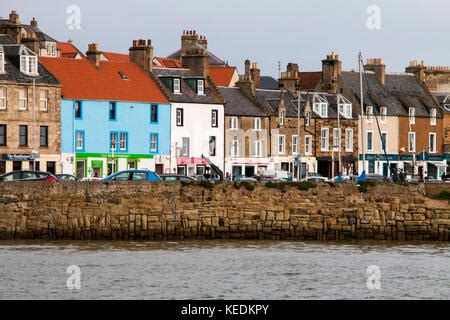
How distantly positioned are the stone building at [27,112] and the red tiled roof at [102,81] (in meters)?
1.68

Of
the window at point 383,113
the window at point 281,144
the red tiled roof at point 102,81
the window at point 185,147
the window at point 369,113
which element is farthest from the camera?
the window at point 383,113

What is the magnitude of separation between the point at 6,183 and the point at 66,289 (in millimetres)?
11754

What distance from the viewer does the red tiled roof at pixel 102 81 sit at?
78.9 m

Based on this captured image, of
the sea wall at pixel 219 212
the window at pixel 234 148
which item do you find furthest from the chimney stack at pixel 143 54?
the sea wall at pixel 219 212

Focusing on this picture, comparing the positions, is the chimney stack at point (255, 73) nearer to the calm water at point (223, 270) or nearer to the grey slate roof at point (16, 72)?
the grey slate roof at point (16, 72)

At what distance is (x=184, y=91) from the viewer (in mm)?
84875

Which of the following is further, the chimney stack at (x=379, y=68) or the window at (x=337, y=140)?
the chimney stack at (x=379, y=68)

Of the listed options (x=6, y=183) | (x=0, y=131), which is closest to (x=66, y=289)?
(x=6, y=183)

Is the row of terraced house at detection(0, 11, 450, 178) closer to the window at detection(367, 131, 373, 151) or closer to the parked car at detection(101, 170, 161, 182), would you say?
the window at detection(367, 131, 373, 151)

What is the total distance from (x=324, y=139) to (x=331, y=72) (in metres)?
5.22

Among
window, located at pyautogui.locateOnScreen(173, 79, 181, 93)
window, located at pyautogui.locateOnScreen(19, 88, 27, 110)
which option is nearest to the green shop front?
window, located at pyautogui.locateOnScreen(173, 79, 181, 93)
